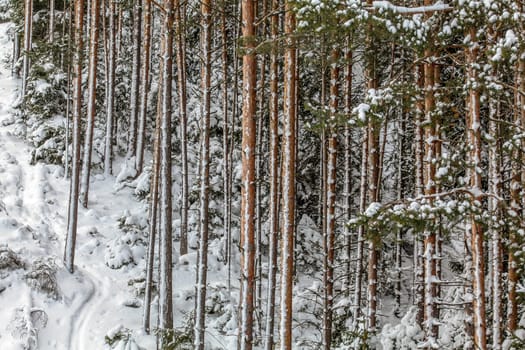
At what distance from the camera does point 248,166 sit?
810 centimetres

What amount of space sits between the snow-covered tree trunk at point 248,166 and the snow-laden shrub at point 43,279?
6.03m

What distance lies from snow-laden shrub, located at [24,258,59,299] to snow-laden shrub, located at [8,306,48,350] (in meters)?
0.71

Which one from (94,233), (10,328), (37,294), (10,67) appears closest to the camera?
(10,328)

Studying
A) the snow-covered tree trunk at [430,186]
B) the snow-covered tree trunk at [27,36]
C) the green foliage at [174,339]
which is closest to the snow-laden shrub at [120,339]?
the green foliage at [174,339]

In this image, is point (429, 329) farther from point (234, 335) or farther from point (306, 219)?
point (306, 219)

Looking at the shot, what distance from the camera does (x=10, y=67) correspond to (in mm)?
25438

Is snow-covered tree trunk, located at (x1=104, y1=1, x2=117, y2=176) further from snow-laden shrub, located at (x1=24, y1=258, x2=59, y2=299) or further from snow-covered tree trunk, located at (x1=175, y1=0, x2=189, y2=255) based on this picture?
snow-laden shrub, located at (x1=24, y1=258, x2=59, y2=299)

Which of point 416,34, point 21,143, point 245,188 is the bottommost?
point 245,188

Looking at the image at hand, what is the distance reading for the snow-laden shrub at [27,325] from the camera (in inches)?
414

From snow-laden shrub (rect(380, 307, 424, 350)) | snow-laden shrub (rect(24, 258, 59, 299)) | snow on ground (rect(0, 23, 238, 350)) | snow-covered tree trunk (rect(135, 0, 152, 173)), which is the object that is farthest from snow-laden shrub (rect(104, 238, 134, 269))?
snow-laden shrub (rect(380, 307, 424, 350))

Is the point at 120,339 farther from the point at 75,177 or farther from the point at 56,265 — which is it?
the point at 75,177

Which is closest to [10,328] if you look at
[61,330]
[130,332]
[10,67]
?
[61,330]

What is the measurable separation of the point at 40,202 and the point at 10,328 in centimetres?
550

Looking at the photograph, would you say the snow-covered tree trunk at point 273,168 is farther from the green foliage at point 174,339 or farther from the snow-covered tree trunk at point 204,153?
the green foliage at point 174,339
